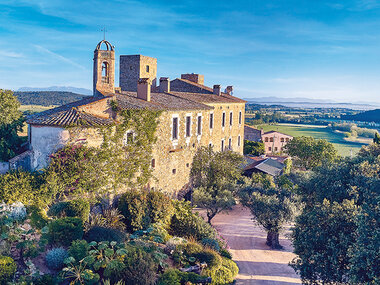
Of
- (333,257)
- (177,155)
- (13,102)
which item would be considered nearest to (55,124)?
(13,102)

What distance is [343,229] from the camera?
1119 cm

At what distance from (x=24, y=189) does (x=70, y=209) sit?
2401 mm

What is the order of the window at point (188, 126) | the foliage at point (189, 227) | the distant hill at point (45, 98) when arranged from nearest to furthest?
1. the foliage at point (189, 227)
2. the window at point (188, 126)
3. the distant hill at point (45, 98)

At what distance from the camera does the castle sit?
15.8 metres

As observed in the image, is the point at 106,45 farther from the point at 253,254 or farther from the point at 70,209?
the point at 253,254

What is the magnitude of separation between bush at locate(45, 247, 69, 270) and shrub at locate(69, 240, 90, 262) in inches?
9.6

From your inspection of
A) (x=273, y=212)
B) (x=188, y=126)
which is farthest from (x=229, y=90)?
(x=273, y=212)

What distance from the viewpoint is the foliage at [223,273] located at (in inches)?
495

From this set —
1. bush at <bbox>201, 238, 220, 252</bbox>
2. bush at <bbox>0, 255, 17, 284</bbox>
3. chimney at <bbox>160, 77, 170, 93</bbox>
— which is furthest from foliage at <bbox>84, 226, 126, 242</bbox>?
chimney at <bbox>160, 77, 170, 93</bbox>

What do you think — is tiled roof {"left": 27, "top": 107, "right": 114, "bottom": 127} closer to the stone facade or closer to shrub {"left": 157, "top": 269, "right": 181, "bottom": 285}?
shrub {"left": 157, "top": 269, "right": 181, "bottom": 285}

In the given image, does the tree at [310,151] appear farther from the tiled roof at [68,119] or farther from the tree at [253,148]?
the tiled roof at [68,119]

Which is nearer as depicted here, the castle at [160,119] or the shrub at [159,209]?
the castle at [160,119]

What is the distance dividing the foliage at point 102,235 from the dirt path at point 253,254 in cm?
619

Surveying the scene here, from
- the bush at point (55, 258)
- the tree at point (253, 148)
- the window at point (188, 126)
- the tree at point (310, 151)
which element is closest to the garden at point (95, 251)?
the bush at point (55, 258)
